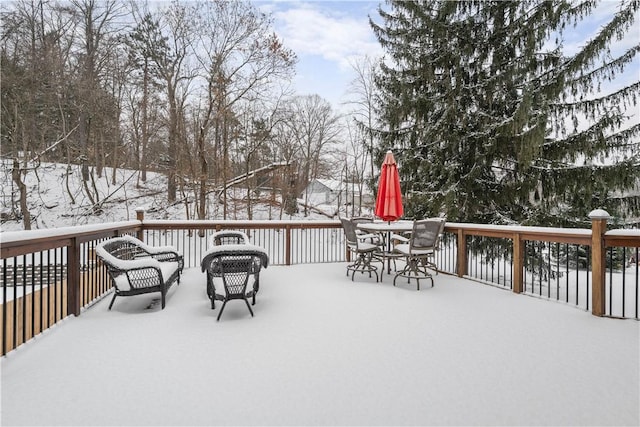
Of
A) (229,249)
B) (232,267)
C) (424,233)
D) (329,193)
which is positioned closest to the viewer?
(229,249)

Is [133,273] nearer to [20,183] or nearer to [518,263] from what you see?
[518,263]

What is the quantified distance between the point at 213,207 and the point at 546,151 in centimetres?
1067

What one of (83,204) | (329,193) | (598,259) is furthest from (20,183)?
(329,193)

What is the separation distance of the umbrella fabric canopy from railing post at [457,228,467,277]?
1.03 metres

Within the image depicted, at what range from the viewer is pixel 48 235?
2.83m

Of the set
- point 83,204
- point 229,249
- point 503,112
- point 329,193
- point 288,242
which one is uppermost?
point 503,112

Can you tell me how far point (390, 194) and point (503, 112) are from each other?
3.67 m

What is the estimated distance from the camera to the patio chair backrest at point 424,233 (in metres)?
4.61

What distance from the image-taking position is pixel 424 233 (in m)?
4.63

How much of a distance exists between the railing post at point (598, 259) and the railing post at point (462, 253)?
1.97 metres

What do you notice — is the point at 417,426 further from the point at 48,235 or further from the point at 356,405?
the point at 48,235

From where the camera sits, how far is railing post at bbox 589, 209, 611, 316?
3375 mm

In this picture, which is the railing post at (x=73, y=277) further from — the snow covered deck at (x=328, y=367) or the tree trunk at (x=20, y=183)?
the tree trunk at (x=20, y=183)

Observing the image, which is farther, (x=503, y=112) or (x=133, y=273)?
A: (x=503, y=112)
